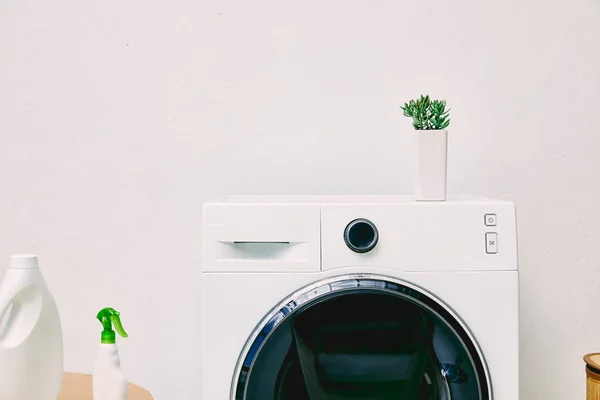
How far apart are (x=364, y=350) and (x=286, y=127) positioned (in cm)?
67

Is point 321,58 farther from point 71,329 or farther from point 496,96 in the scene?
point 71,329

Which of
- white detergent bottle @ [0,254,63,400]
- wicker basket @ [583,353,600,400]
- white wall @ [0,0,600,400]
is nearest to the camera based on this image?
white detergent bottle @ [0,254,63,400]

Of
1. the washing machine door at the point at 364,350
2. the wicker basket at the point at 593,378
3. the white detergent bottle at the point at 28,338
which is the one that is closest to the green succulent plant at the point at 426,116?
the washing machine door at the point at 364,350

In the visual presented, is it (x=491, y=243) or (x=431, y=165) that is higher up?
(x=431, y=165)

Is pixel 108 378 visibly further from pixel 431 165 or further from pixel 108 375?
pixel 431 165

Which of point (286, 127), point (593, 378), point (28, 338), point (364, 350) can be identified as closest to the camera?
point (28, 338)

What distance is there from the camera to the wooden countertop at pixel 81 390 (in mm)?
1331

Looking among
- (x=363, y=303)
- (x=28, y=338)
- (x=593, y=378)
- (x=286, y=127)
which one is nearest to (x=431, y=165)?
(x=363, y=303)

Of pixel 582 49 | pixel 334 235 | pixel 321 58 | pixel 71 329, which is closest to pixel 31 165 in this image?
pixel 71 329

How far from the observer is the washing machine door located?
1.33 meters

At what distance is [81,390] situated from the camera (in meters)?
1.38

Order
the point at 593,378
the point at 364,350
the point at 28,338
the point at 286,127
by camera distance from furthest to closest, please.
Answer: the point at 286,127 → the point at 593,378 → the point at 364,350 → the point at 28,338

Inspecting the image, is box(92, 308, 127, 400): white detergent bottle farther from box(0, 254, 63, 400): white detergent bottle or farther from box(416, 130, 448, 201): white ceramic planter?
→ box(416, 130, 448, 201): white ceramic planter

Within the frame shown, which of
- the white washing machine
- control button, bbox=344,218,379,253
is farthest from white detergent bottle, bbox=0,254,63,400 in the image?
control button, bbox=344,218,379,253
